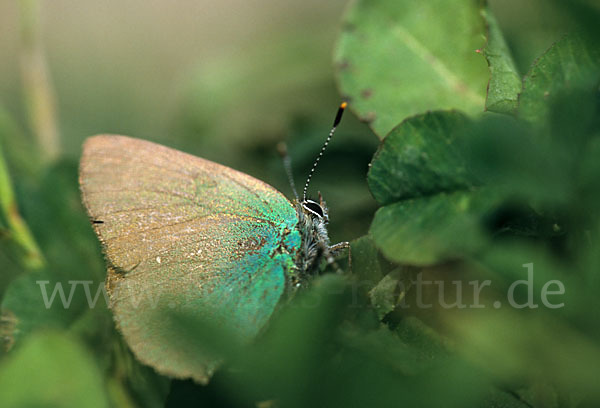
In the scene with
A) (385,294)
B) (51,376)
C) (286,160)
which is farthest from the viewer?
(286,160)

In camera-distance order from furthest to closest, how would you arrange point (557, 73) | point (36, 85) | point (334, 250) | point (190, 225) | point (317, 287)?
point (36, 85) → point (190, 225) → point (334, 250) → point (557, 73) → point (317, 287)

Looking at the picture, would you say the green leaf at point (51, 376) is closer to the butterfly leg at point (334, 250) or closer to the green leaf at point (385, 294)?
the green leaf at point (385, 294)

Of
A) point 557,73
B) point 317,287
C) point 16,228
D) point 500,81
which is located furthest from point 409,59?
point 16,228

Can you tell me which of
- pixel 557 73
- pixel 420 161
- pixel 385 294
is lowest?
pixel 385 294

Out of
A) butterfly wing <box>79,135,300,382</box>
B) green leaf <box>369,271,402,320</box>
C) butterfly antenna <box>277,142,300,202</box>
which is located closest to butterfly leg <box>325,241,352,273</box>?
butterfly wing <box>79,135,300,382</box>

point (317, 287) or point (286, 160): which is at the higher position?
point (317, 287)

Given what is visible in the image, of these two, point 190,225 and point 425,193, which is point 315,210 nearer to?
point 190,225

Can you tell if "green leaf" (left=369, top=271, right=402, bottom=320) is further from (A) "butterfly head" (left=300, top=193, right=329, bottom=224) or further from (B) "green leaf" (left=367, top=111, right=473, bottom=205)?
(A) "butterfly head" (left=300, top=193, right=329, bottom=224)

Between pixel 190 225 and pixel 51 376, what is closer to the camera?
pixel 51 376
